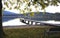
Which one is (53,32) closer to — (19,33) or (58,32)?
(58,32)

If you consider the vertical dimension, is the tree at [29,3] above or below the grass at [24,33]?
above

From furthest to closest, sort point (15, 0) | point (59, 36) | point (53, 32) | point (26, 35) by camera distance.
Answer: point (26, 35) < point (59, 36) < point (15, 0) < point (53, 32)

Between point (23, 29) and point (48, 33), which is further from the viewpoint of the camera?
point (23, 29)

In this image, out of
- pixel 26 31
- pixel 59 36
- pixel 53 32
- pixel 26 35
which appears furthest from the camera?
pixel 26 31

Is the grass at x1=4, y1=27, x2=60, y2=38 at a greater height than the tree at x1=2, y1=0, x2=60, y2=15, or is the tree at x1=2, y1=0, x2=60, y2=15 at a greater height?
the tree at x1=2, y1=0, x2=60, y2=15

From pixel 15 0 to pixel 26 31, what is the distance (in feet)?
9.12

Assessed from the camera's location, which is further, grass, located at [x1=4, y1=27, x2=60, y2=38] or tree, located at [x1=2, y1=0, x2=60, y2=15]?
grass, located at [x1=4, y1=27, x2=60, y2=38]

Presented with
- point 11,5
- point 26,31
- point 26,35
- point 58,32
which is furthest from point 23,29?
point 58,32

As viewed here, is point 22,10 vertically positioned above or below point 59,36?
above

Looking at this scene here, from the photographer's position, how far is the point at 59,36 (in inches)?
323

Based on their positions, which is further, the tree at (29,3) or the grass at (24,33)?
the grass at (24,33)

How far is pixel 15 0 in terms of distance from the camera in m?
7.69

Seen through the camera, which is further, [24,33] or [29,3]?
[24,33]

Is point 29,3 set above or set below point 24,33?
above
